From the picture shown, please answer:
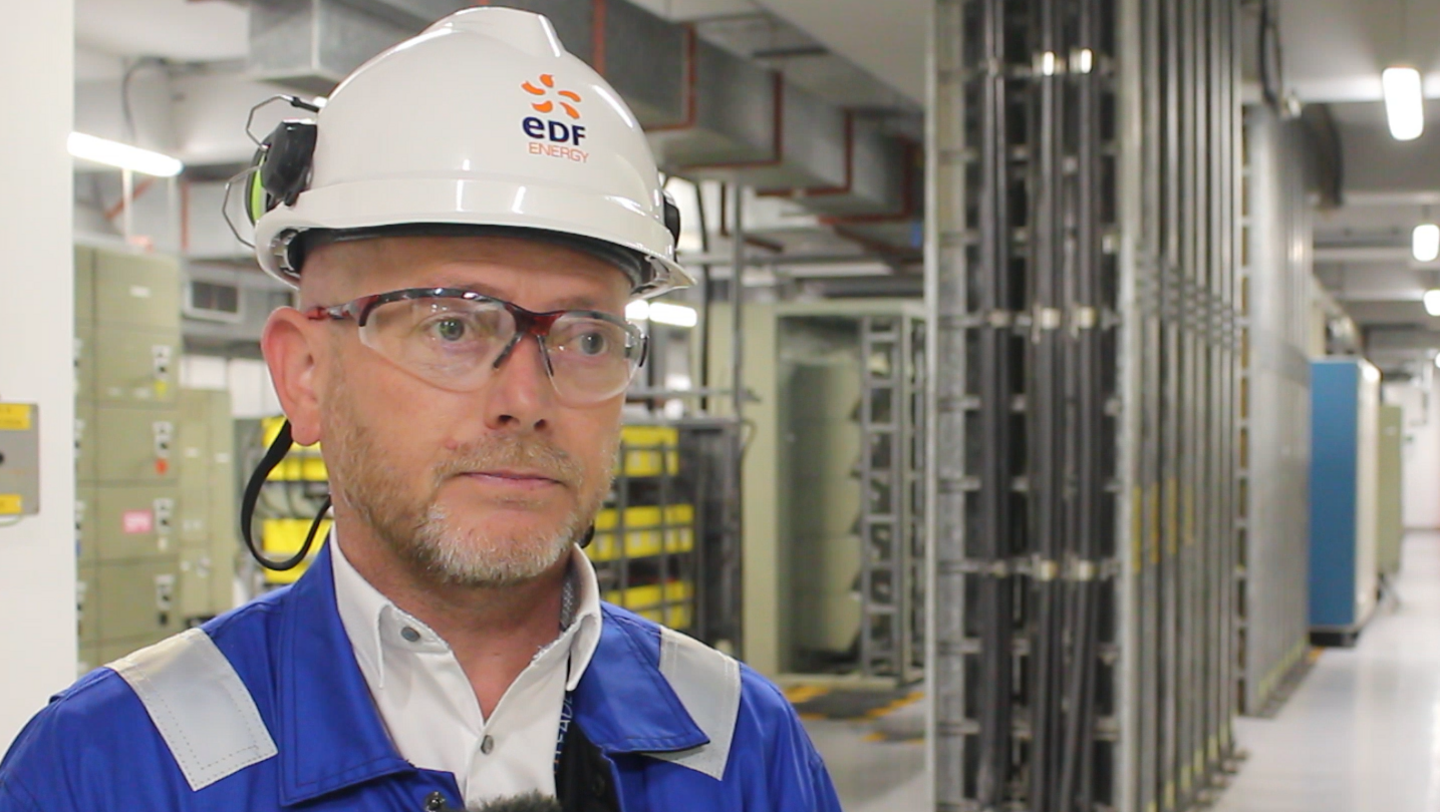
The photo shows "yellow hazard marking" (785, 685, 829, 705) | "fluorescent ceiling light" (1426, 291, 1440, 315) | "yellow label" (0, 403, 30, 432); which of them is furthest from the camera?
"fluorescent ceiling light" (1426, 291, 1440, 315)

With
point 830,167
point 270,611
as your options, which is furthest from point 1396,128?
point 270,611

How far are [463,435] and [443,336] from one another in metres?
0.10

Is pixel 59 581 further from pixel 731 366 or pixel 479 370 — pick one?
pixel 731 366

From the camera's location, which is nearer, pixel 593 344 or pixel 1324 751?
pixel 593 344

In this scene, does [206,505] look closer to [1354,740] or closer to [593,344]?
[1354,740]

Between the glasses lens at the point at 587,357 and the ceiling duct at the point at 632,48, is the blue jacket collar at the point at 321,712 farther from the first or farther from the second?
the ceiling duct at the point at 632,48

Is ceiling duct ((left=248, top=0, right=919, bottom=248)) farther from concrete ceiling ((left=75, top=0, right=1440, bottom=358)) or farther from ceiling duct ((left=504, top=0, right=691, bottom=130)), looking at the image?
concrete ceiling ((left=75, top=0, right=1440, bottom=358))

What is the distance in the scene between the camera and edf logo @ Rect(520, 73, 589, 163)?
136 cm

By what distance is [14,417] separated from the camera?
271cm

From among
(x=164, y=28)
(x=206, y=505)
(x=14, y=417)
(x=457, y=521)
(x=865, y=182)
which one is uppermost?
(x=164, y=28)

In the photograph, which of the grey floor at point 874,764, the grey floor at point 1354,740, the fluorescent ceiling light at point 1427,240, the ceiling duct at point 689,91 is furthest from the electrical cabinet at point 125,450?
the fluorescent ceiling light at point 1427,240

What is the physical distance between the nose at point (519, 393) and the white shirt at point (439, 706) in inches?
8.6

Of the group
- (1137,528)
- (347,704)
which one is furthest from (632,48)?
(347,704)

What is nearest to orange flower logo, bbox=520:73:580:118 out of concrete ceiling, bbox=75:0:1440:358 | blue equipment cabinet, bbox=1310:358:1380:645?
concrete ceiling, bbox=75:0:1440:358
